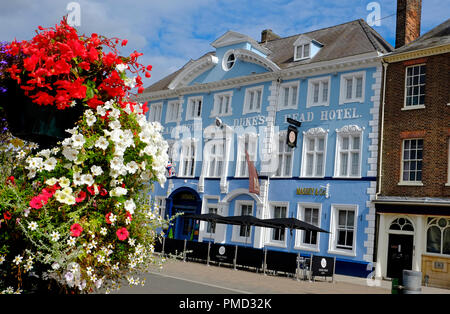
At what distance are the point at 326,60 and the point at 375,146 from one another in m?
5.32

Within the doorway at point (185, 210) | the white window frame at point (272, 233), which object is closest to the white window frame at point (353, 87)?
the white window frame at point (272, 233)

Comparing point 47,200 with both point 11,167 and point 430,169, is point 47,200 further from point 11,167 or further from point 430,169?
point 430,169

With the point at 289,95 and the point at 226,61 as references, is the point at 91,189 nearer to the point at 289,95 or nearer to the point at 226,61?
the point at 289,95

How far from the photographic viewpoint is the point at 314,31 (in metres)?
28.1

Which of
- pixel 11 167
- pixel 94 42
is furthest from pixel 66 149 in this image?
pixel 94 42

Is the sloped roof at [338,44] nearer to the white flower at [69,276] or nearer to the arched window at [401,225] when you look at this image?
the arched window at [401,225]

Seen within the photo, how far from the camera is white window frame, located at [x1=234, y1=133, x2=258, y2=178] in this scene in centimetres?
2491

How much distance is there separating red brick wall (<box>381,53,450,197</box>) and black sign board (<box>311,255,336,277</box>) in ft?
14.6

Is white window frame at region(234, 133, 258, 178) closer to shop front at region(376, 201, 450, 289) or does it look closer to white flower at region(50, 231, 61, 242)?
shop front at region(376, 201, 450, 289)

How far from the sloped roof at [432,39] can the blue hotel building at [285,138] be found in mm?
1311

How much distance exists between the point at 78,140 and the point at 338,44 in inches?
927

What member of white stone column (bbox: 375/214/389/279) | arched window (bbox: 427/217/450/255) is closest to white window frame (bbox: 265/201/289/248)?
white stone column (bbox: 375/214/389/279)

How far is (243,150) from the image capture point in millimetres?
25594

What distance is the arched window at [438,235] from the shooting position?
717 inches
